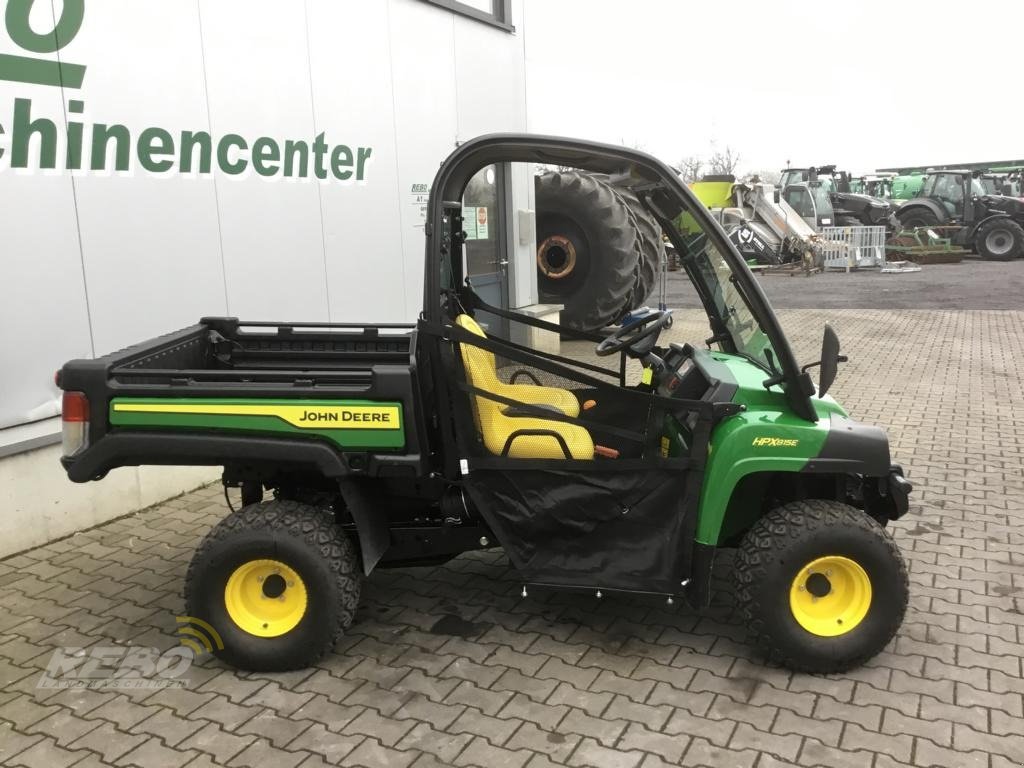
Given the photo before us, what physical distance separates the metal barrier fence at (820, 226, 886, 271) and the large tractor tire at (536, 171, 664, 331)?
1208cm

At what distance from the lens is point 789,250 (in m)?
20.9

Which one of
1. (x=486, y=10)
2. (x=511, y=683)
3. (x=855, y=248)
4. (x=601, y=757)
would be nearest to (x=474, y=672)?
(x=511, y=683)

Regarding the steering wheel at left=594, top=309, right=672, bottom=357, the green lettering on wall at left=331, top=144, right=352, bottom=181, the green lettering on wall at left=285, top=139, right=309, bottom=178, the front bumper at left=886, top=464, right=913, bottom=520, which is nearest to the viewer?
the front bumper at left=886, top=464, right=913, bottom=520

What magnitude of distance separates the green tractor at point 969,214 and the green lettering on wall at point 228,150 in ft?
73.5

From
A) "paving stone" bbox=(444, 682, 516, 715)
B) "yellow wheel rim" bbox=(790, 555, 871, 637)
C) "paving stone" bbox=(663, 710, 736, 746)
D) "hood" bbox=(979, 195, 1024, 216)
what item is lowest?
"paving stone" bbox=(663, 710, 736, 746)

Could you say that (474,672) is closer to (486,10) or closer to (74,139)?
(74,139)

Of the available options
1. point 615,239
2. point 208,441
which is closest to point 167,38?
point 208,441

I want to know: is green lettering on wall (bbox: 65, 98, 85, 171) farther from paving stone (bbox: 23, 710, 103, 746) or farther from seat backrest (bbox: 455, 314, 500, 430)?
paving stone (bbox: 23, 710, 103, 746)

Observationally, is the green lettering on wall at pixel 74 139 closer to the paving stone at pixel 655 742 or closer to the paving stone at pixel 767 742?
the paving stone at pixel 655 742

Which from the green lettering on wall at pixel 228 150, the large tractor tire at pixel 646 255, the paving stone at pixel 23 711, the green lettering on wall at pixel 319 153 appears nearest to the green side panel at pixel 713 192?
the large tractor tire at pixel 646 255

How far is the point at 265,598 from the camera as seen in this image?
348 cm

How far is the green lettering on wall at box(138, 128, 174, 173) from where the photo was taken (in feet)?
16.3

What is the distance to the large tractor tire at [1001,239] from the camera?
22500mm

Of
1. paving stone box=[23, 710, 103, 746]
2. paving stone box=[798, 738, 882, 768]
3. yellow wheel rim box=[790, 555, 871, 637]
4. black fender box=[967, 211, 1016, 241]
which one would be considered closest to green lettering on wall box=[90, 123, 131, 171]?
paving stone box=[23, 710, 103, 746]
